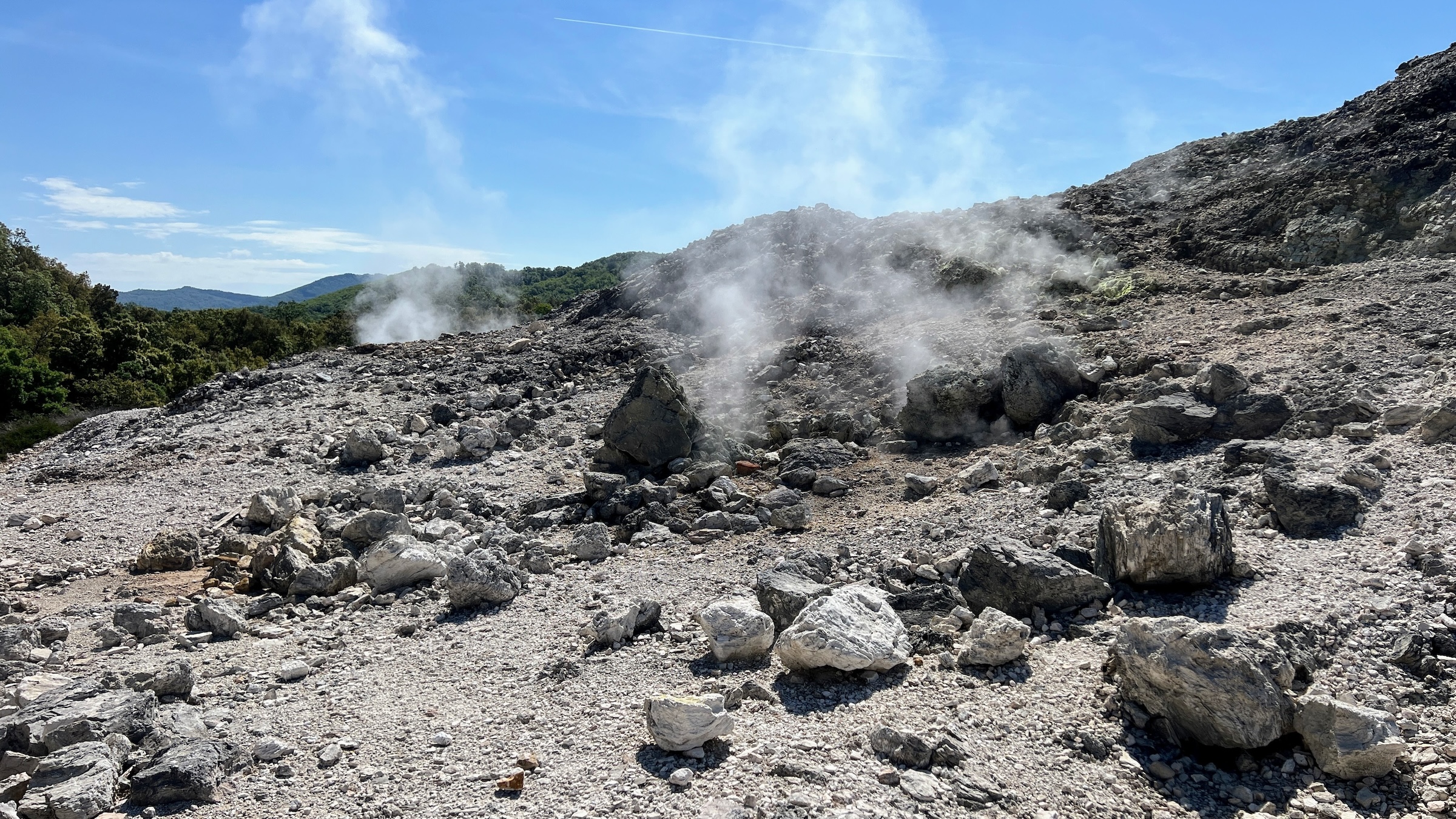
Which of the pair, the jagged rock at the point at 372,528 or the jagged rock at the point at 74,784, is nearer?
the jagged rock at the point at 74,784

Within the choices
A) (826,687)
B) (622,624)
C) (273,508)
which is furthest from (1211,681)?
(273,508)

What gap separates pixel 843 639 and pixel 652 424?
20.4 feet

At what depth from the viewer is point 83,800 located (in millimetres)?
3811

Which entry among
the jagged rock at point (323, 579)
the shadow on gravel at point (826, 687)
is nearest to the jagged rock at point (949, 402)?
the shadow on gravel at point (826, 687)

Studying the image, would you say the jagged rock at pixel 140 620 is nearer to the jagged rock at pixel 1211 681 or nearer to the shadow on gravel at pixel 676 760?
the shadow on gravel at pixel 676 760

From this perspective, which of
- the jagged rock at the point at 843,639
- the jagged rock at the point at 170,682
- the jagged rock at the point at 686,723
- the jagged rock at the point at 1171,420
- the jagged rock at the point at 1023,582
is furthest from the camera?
the jagged rock at the point at 1171,420

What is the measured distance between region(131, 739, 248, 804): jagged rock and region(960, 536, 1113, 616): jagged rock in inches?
183

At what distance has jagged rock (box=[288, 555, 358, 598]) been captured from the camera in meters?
7.31

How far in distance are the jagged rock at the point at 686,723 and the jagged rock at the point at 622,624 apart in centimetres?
156

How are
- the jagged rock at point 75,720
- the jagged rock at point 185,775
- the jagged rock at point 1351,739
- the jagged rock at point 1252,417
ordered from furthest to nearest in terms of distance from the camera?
the jagged rock at point 1252,417, the jagged rock at point 75,720, the jagged rock at point 185,775, the jagged rock at point 1351,739

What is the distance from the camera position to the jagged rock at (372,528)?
27.8ft

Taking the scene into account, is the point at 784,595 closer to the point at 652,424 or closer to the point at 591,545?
the point at 591,545

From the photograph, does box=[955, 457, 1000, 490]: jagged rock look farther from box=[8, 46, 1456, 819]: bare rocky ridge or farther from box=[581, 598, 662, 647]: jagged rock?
box=[581, 598, 662, 647]: jagged rock

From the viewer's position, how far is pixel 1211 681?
13.0 feet
